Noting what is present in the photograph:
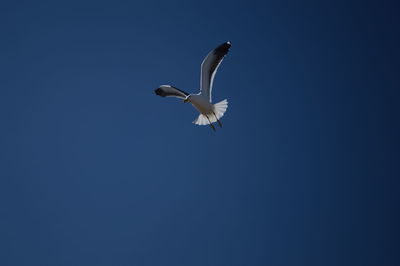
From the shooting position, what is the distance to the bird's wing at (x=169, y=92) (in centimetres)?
1040

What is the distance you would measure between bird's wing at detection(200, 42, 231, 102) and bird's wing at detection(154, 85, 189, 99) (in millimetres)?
440

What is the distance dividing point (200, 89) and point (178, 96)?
0.50 meters

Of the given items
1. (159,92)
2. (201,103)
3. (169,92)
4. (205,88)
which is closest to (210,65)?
(205,88)

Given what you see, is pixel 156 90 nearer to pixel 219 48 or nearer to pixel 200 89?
pixel 200 89

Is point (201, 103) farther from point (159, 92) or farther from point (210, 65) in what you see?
point (159, 92)

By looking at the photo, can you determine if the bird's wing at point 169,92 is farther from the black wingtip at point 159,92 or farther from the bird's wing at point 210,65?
the bird's wing at point 210,65

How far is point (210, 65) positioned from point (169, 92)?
1.06 metres

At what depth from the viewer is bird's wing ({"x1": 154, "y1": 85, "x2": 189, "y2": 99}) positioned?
10.4 m

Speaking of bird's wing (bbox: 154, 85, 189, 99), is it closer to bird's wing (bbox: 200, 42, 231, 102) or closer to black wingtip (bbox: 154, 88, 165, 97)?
black wingtip (bbox: 154, 88, 165, 97)

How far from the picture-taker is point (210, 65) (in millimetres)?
10453

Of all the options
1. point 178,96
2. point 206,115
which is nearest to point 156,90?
Answer: point 178,96

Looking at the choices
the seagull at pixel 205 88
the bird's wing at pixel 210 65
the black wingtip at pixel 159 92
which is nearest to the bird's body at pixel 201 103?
the seagull at pixel 205 88

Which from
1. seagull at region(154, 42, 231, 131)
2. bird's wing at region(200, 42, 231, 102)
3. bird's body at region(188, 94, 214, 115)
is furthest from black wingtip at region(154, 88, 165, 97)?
bird's wing at region(200, 42, 231, 102)

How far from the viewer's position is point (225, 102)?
11148 millimetres
